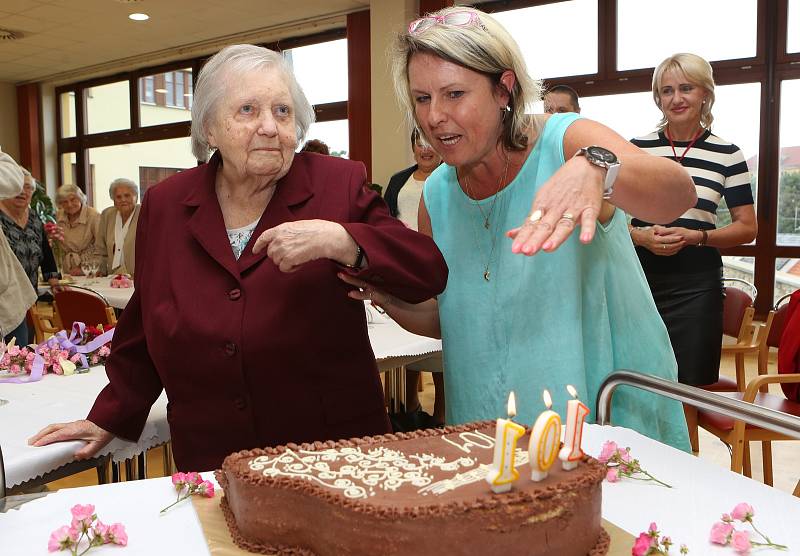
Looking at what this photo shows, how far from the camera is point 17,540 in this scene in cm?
104

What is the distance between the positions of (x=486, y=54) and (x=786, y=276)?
6.53 metres

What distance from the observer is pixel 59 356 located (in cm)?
237

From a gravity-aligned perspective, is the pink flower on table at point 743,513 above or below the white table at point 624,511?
above

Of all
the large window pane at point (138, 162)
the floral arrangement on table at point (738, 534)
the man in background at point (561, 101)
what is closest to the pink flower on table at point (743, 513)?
the floral arrangement on table at point (738, 534)

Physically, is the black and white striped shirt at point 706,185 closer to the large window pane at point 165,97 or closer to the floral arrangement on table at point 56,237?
the floral arrangement on table at point 56,237

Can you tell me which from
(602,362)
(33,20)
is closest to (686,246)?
(602,362)

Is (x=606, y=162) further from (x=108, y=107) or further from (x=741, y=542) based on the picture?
(x=108, y=107)

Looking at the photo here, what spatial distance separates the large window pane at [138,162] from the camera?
11.8 meters

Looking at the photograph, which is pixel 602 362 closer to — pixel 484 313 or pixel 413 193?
pixel 484 313

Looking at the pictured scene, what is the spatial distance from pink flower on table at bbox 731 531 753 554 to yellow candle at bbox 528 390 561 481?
256 millimetres

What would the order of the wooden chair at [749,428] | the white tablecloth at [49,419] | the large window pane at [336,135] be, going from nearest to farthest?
1. the white tablecloth at [49,419]
2. the wooden chair at [749,428]
3. the large window pane at [336,135]

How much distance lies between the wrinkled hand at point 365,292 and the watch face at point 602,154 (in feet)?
1.62

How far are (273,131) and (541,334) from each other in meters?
0.71

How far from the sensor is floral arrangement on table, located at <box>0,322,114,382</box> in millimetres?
2307
